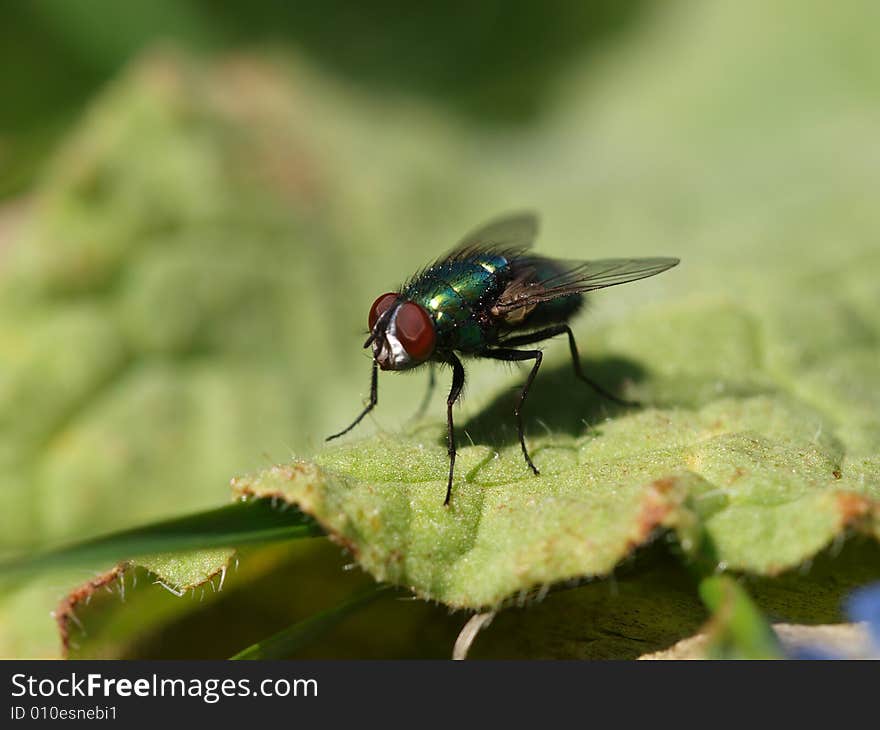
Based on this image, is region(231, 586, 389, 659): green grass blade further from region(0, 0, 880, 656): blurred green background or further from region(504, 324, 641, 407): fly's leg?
region(504, 324, 641, 407): fly's leg

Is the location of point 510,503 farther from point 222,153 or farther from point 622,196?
point 622,196

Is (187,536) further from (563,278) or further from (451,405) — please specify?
(563,278)

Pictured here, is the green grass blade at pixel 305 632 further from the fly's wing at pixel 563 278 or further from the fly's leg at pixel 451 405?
the fly's wing at pixel 563 278

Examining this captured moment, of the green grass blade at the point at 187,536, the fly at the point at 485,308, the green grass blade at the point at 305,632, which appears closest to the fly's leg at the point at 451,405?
the fly at the point at 485,308

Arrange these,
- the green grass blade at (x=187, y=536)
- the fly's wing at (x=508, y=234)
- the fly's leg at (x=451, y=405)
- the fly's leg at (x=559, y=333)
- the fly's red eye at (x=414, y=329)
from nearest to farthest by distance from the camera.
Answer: the green grass blade at (x=187, y=536)
the fly's leg at (x=451, y=405)
the fly's red eye at (x=414, y=329)
the fly's leg at (x=559, y=333)
the fly's wing at (x=508, y=234)

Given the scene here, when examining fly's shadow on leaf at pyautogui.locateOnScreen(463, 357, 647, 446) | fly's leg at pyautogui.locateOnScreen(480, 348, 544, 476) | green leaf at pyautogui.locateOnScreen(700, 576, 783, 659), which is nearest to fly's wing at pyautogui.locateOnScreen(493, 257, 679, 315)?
fly's leg at pyautogui.locateOnScreen(480, 348, 544, 476)
